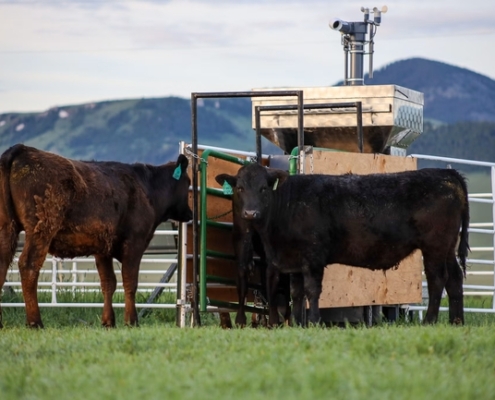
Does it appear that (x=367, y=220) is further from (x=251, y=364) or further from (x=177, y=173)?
(x=251, y=364)

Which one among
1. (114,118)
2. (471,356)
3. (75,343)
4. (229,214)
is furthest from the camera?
(114,118)

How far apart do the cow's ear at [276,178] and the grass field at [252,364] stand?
1.97m

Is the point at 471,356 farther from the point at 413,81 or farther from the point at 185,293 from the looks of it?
the point at 413,81

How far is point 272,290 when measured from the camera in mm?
10281

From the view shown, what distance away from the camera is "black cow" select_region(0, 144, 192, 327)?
31.9ft

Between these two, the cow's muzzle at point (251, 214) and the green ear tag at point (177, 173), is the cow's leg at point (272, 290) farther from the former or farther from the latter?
the green ear tag at point (177, 173)

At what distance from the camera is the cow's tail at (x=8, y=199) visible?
9727 millimetres

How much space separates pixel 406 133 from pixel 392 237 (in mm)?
3590

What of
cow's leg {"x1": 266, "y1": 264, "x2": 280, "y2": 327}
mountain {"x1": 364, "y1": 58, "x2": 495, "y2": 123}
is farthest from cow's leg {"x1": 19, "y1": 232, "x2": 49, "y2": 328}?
mountain {"x1": 364, "y1": 58, "x2": 495, "y2": 123}

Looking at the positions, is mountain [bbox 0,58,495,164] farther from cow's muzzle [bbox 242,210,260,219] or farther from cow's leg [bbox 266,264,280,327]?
cow's muzzle [bbox 242,210,260,219]

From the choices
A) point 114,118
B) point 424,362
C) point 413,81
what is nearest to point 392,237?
point 424,362

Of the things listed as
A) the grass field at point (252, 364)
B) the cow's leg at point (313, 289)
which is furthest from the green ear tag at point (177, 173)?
the grass field at point (252, 364)

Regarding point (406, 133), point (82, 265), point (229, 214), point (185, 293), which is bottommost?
point (82, 265)

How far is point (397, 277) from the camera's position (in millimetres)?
11664
